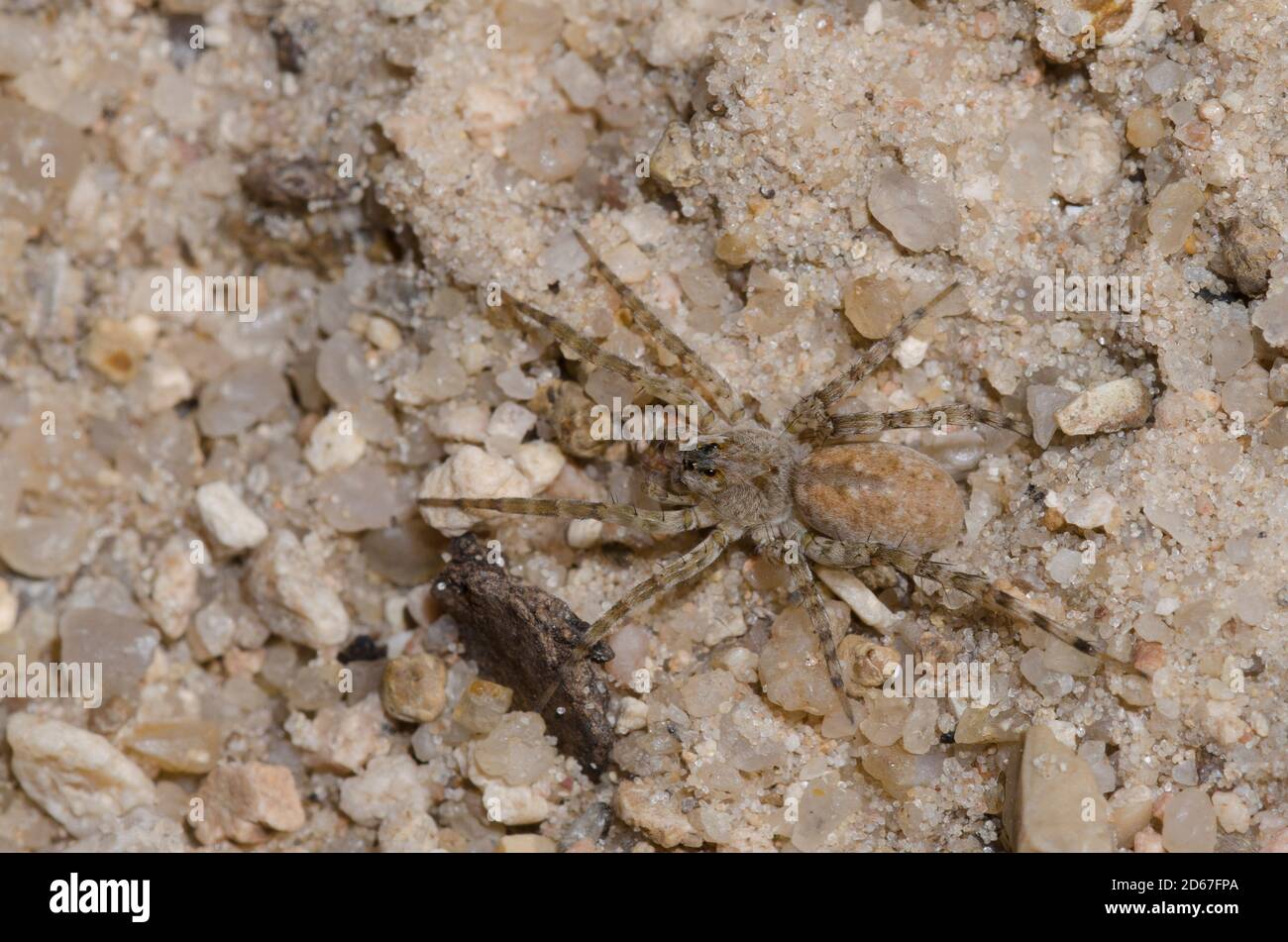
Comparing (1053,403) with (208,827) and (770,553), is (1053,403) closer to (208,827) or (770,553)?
(770,553)

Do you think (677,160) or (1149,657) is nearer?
(1149,657)

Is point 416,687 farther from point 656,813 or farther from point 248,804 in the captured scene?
point 656,813

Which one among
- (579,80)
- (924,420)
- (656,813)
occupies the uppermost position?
(579,80)

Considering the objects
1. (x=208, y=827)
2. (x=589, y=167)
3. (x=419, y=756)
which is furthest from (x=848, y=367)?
(x=208, y=827)

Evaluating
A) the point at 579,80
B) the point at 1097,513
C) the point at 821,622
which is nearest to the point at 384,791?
the point at 821,622

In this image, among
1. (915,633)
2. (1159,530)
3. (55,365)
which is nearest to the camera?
(1159,530)

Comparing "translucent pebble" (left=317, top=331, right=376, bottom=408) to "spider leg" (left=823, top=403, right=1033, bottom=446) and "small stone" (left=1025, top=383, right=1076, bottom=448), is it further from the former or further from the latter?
"small stone" (left=1025, top=383, right=1076, bottom=448)

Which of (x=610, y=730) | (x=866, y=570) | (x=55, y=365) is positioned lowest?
(x=610, y=730)
